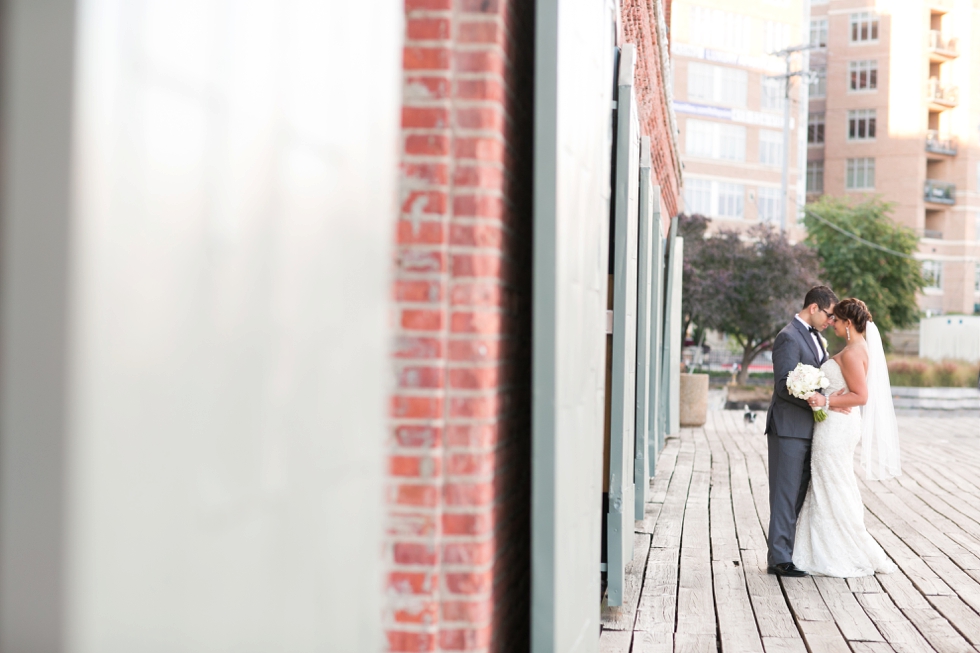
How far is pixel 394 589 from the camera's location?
2889 mm

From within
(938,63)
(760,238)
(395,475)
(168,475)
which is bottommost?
(395,475)

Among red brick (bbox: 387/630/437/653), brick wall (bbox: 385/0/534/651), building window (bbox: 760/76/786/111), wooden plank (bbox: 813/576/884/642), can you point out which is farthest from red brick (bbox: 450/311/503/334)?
building window (bbox: 760/76/786/111)

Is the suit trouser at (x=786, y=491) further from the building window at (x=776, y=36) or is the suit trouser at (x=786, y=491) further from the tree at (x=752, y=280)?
the building window at (x=776, y=36)

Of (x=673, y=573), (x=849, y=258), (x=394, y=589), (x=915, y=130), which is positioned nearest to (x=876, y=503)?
(x=673, y=573)

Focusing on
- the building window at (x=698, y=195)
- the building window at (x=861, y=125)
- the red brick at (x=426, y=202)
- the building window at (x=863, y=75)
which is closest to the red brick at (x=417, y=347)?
the red brick at (x=426, y=202)

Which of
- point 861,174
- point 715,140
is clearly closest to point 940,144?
point 861,174

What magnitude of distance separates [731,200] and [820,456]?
169 ft

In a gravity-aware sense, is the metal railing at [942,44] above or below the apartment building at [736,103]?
above

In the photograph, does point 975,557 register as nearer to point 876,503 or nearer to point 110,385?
point 876,503

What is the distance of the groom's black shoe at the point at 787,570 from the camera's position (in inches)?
271

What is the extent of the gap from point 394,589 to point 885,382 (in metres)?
5.90

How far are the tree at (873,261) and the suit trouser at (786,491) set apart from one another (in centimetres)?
4421

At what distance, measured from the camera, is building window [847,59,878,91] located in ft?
215

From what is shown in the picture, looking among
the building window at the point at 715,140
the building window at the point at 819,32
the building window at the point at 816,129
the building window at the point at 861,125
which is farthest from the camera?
the building window at the point at 816,129
